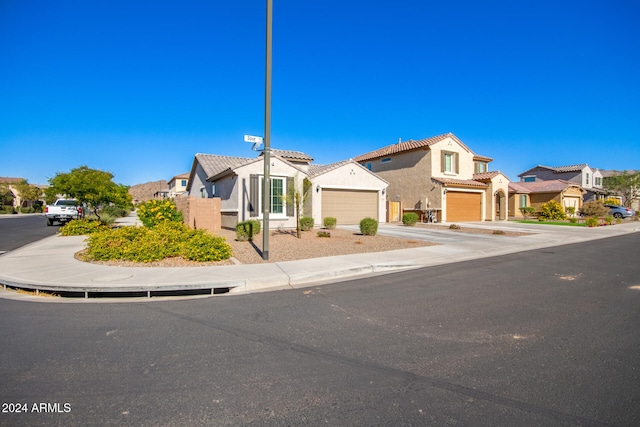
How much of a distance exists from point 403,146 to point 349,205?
10.2m

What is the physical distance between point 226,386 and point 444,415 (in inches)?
76.2

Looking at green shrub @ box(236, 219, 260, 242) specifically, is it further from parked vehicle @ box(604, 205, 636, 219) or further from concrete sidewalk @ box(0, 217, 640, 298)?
parked vehicle @ box(604, 205, 636, 219)

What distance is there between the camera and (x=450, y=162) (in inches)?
1074

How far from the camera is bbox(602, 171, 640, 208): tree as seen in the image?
4476cm

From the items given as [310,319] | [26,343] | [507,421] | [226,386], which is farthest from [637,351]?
[26,343]

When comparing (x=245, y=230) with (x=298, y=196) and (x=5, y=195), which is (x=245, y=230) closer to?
(x=298, y=196)

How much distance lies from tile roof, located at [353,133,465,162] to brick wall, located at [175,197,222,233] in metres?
17.1

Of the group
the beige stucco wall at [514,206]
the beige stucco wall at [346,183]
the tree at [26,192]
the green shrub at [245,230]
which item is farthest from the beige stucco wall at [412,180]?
the tree at [26,192]

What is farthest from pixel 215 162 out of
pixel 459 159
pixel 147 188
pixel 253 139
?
pixel 147 188

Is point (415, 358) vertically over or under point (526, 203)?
under

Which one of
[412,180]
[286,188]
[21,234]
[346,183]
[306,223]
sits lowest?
[21,234]

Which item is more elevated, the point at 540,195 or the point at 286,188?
the point at 540,195

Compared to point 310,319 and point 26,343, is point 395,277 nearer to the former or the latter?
point 310,319

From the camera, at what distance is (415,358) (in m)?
3.69
